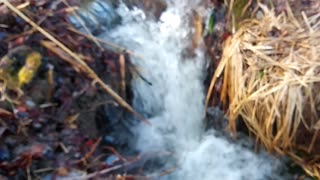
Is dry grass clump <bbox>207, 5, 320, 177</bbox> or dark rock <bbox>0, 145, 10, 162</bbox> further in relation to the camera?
dry grass clump <bbox>207, 5, 320, 177</bbox>

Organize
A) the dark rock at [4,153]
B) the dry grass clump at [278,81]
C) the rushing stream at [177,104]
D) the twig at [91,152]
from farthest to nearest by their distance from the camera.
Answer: the rushing stream at [177,104] → the dry grass clump at [278,81] → the twig at [91,152] → the dark rock at [4,153]

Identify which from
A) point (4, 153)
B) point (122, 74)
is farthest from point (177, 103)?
point (4, 153)

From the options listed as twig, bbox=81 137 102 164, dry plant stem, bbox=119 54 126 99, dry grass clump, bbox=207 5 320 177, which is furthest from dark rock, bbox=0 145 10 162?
dry grass clump, bbox=207 5 320 177

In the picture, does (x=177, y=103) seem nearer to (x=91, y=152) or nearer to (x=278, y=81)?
(x=278, y=81)

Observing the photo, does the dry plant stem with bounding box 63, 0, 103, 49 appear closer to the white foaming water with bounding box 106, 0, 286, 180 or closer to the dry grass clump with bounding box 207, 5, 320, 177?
the white foaming water with bounding box 106, 0, 286, 180

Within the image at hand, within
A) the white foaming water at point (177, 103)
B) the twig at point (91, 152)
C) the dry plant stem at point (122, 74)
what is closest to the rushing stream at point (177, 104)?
the white foaming water at point (177, 103)

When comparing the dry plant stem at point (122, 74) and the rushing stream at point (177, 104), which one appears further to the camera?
the rushing stream at point (177, 104)

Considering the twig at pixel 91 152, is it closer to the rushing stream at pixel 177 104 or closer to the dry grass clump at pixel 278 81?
the rushing stream at pixel 177 104
